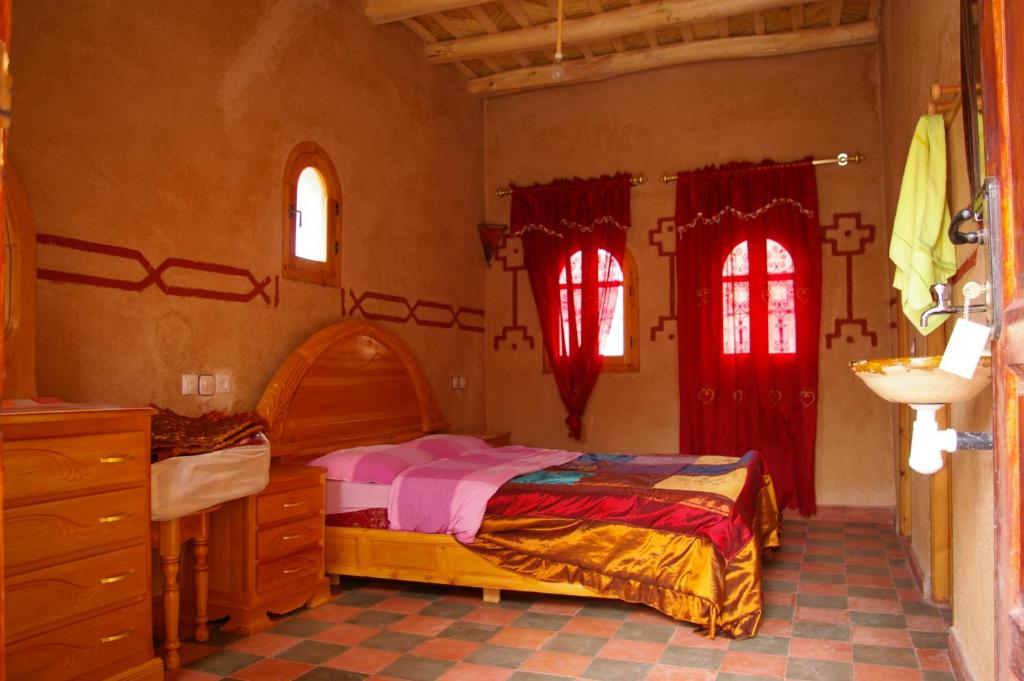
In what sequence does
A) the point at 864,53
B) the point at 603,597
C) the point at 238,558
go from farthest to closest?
1. the point at 864,53
2. the point at 603,597
3. the point at 238,558

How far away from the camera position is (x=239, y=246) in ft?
13.3

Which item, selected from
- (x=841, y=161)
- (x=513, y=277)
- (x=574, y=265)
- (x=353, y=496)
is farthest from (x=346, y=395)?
(x=841, y=161)

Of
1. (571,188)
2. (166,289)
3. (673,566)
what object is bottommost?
(673,566)

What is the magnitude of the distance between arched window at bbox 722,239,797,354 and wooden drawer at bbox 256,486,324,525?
3613 millimetres

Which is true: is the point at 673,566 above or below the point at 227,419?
below

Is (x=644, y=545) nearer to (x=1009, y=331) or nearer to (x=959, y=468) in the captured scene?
(x=959, y=468)

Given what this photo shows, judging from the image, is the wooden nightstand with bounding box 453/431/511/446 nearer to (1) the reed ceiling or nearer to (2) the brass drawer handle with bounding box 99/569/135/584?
(1) the reed ceiling

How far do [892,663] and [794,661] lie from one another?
37 cm

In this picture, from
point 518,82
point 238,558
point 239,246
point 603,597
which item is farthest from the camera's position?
point 518,82

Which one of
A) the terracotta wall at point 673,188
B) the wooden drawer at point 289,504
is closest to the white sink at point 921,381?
the wooden drawer at point 289,504

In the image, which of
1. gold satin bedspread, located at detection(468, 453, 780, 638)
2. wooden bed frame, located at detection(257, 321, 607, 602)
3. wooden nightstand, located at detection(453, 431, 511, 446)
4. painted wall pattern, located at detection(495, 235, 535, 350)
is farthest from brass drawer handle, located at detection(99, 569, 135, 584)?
painted wall pattern, located at detection(495, 235, 535, 350)

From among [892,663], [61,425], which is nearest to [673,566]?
[892,663]

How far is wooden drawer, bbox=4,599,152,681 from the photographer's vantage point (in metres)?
2.27

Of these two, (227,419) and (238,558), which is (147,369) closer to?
(227,419)
